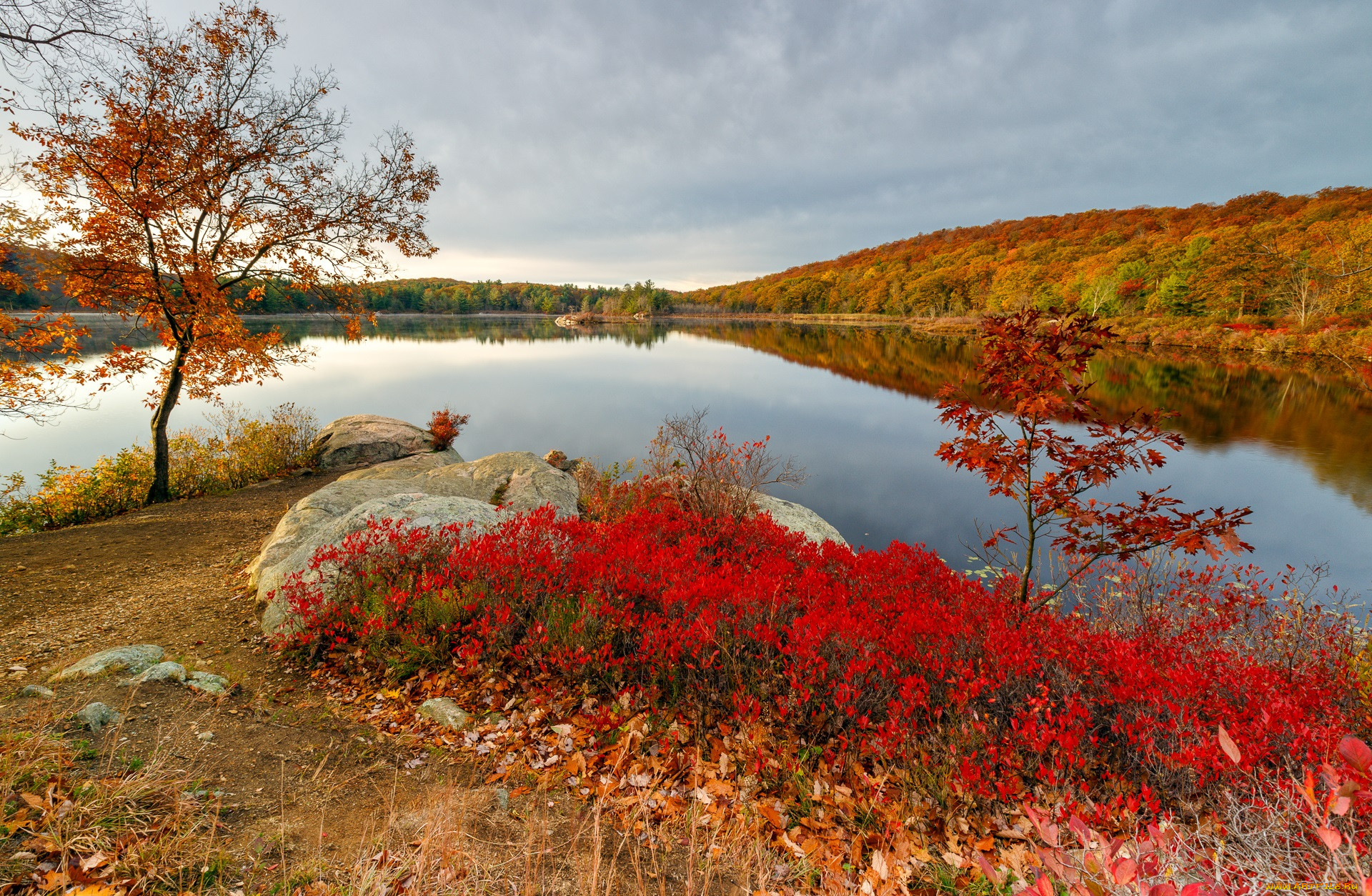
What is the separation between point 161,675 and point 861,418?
75.5 feet

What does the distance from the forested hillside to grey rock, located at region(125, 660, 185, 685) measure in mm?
7570

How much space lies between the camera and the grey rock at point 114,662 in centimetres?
391

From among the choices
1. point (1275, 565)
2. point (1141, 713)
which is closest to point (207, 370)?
point (1141, 713)

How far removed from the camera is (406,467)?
38.1ft

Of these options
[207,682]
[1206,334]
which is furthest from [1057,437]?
[1206,334]

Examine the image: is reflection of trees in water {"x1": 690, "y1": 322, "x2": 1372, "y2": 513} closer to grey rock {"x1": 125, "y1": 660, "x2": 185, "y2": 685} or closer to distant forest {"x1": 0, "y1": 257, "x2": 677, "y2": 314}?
grey rock {"x1": 125, "y1": 660, "x2": 185, "y2": 685}

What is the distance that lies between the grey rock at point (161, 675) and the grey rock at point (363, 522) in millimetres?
860

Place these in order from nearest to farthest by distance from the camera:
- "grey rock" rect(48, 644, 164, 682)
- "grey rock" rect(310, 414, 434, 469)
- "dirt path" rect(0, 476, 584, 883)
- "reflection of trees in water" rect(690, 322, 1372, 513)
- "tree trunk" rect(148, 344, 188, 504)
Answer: "dirt path" rect(0, 476, 584, 883) < "grey rock" rect(48, 644, 164, 682) < "tree trunk" rect(148, 344, 188, 504) < "grey rock" rect(310, 414, 434, 469) < "reflection of trees in water" rect(690, 322, 1372, 513)

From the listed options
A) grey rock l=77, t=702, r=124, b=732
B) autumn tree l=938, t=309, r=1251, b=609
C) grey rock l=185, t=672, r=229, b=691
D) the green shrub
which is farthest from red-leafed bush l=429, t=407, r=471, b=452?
autumn tree l=938, t=309, r=1251, b=609

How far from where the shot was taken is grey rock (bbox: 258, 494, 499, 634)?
545 cm

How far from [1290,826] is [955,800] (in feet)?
5.33

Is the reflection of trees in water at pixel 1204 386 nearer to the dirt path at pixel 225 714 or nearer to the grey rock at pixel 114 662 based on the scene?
the dirt path at pixel 225 714

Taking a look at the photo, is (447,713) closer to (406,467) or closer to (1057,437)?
(1057,437)

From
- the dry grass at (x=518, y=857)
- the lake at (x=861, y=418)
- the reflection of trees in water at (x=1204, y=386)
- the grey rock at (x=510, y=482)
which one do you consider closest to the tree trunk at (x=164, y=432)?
the lake at (x=861, y=418)
